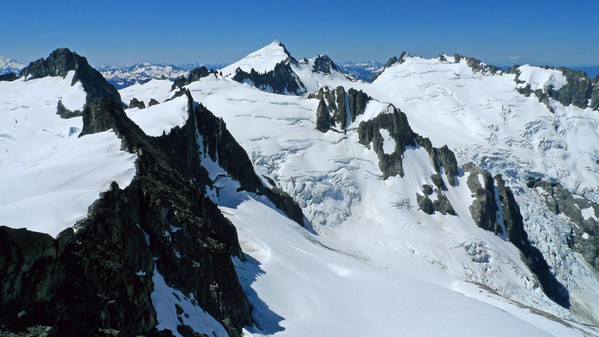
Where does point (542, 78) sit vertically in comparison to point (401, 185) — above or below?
above

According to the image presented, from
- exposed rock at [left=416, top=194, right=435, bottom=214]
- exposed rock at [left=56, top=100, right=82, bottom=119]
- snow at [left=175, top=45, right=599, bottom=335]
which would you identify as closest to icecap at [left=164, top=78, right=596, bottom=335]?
snow at [left=175, top=45, right=599, bottom=335]

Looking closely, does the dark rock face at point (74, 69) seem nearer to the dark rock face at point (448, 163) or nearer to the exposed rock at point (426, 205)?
the exposed rock at point (426, 205)

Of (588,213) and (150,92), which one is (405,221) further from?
(150,92)

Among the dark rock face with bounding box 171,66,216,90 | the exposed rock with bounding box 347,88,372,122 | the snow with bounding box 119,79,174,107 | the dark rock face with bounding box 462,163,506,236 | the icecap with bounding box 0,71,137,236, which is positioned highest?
the dark rock face with bounding box 171,66,216,90

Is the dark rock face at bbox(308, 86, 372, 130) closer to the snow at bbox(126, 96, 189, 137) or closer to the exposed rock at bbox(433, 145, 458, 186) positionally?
the exposed rock at bbox(433, 145, 458, 186)

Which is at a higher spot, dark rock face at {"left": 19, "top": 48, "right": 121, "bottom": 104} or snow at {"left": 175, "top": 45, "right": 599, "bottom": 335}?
dark rock face at {"left": 19, "top": 48, "right": 121, "bottom": 104}

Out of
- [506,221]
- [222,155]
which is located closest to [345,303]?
[222,155]
